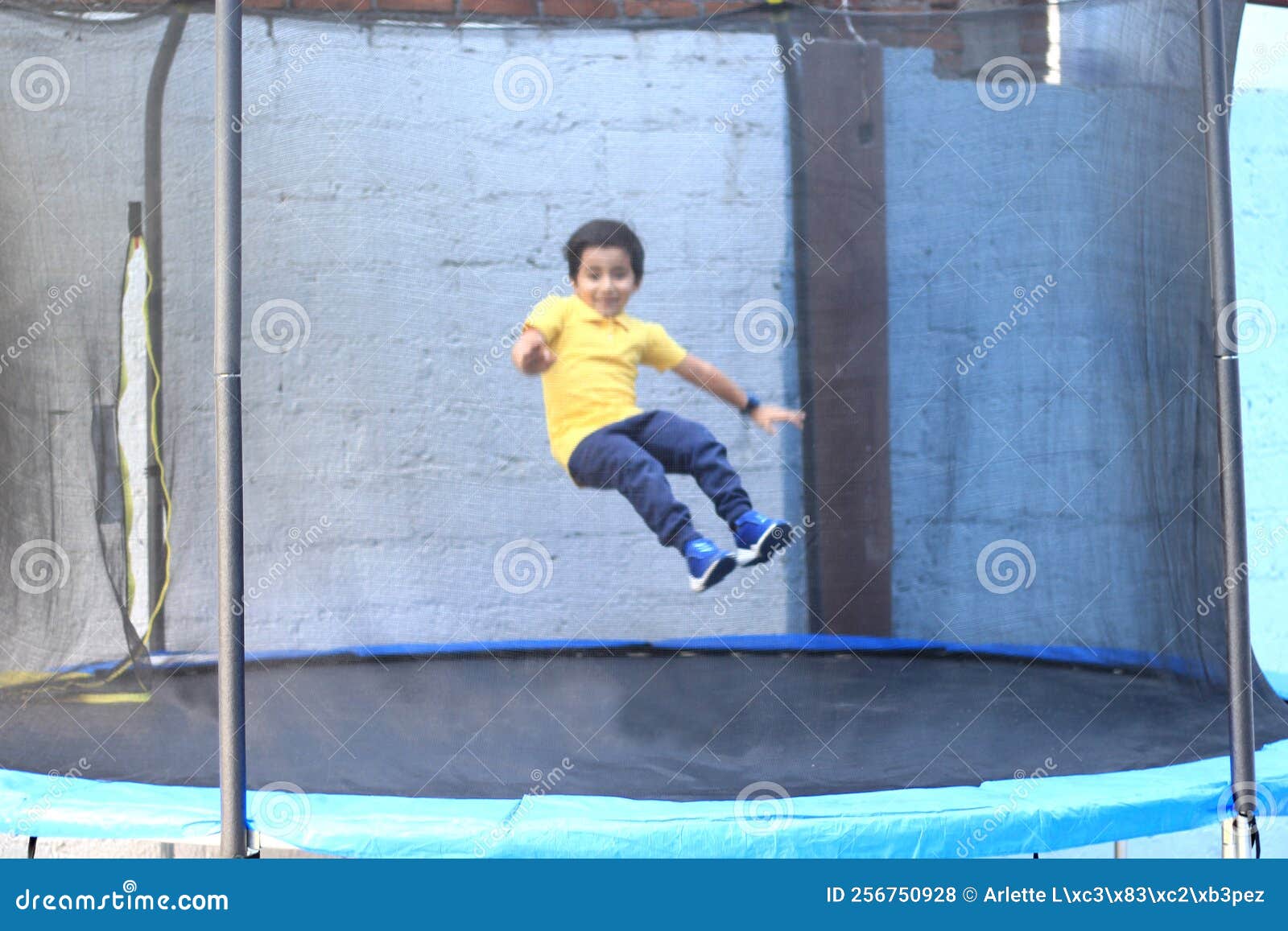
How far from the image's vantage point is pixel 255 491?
59.8 inches

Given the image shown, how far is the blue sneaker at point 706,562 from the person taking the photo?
1470 mm

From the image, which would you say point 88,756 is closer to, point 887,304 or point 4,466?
point 4,466

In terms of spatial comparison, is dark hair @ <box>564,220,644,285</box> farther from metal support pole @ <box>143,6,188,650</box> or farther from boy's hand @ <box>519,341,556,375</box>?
metal support pole @ <box>143,6,188,650</box>

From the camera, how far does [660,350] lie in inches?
59.1

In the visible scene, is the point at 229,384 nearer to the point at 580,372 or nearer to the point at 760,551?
the point at 580,372

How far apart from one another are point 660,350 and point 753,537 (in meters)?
0.28

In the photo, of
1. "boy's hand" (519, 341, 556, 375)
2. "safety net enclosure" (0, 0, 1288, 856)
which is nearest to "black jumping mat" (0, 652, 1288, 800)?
"safety net enclosure" (0, 0, 1288, 856)

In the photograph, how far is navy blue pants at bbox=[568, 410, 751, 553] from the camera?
1.45 m

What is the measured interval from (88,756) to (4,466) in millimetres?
468

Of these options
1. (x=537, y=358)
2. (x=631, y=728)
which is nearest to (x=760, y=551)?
(x=631, y=728)

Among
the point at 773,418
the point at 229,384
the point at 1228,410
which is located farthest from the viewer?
the point at 773,418

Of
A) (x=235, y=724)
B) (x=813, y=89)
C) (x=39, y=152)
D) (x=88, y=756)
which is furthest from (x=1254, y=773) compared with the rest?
(x=39, y=152)

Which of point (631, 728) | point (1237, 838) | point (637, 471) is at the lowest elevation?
point (1237, 838)

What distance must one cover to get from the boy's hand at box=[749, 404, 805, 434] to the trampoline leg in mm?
713
